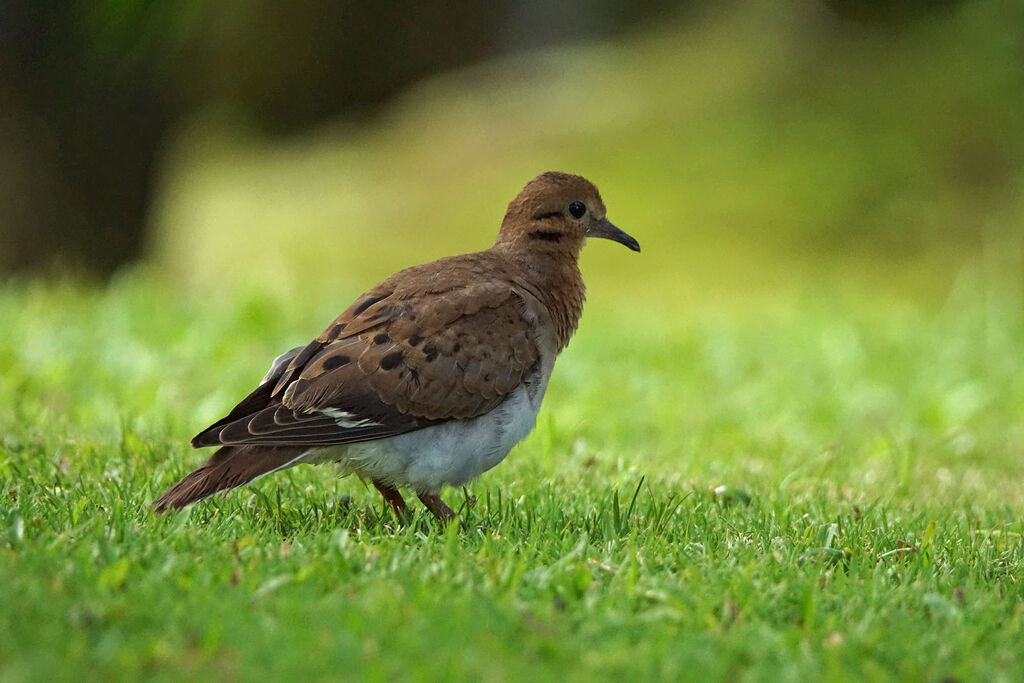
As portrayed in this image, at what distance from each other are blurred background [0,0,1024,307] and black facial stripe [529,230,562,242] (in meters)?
5.12

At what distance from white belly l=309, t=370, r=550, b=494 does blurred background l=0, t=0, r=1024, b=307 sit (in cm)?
588

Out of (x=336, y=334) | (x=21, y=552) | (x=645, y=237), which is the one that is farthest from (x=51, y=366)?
(x=645, y=237)

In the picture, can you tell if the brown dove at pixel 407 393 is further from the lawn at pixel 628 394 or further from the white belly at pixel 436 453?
the lawn at pixel 628 394

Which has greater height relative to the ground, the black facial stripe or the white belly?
the black facial stripe

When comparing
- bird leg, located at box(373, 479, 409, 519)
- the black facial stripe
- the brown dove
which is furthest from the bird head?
bird leg, located at box(373, 479, 409, 519)

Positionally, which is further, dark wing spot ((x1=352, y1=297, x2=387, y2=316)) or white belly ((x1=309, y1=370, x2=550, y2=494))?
dark wing spot ((x1=352, y1=297, x2=387, y2=316))

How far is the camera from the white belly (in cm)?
497

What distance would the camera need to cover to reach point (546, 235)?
601cm

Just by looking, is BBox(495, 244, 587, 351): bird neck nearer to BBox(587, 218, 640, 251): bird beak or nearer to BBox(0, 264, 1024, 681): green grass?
BBox(587, 218, 640, 251): bird beak

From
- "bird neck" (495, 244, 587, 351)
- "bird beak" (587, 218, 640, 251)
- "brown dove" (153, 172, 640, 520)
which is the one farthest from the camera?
"bird beak" (587, 218, 640, 251)

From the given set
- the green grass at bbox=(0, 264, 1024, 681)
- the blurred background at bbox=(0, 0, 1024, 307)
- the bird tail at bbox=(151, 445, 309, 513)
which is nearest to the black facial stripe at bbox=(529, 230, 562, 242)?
the green grass at bbox=(0, 264, 1024, 681)

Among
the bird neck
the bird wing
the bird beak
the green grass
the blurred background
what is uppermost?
the blurred background

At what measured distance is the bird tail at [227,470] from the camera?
4.58 m

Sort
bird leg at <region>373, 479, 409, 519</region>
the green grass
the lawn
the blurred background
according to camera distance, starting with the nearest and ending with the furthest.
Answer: the green grass
the lawn
bird leg at <region>373, 479, 409, 519</region>
the blurred background
